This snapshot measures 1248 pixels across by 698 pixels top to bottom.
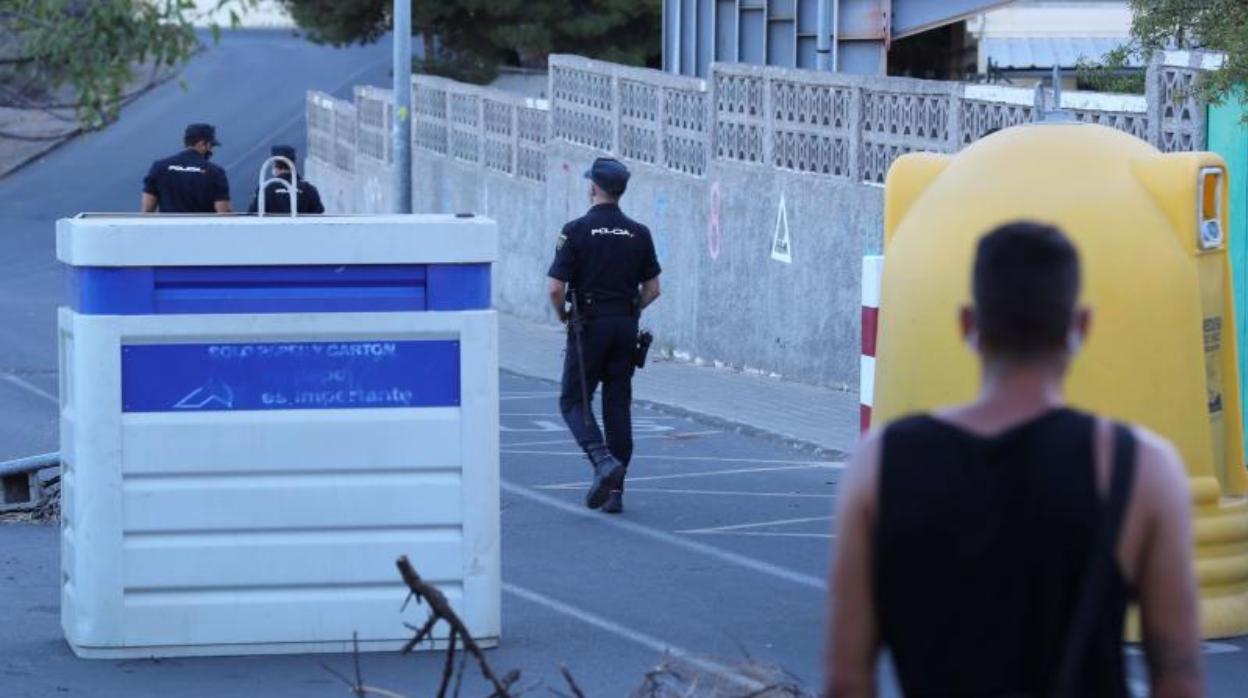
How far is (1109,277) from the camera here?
7.75m

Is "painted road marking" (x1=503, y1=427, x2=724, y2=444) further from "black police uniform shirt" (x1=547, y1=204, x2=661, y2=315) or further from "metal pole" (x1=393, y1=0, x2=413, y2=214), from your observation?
"metal pole" (x1=393, y1=0, x2=413, y2=214)

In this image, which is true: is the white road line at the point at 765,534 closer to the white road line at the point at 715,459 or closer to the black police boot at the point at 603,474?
the black police boot at the point at 603,474

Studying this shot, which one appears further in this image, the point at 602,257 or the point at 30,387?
the point at 30,387

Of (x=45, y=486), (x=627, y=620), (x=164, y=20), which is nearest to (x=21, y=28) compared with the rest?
(x=164, y=20)

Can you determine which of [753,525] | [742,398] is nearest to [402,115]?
[742,398]

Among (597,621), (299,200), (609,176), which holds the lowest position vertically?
(597,621)

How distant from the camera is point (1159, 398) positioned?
787 cm

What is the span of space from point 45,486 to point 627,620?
4.65 metres

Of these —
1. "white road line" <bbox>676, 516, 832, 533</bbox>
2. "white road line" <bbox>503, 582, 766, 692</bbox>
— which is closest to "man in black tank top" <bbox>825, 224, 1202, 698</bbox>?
"white road line" <bbox>503, 582, 766, 692</bbox>

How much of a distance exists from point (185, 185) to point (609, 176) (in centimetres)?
755

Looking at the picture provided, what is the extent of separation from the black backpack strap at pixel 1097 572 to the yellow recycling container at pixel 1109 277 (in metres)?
4.46

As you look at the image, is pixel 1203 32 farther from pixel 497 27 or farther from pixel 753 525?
pixel 497 27

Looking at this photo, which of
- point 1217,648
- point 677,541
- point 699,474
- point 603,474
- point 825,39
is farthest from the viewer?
point 825,39

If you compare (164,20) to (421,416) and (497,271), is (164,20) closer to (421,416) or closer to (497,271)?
(421,416)
